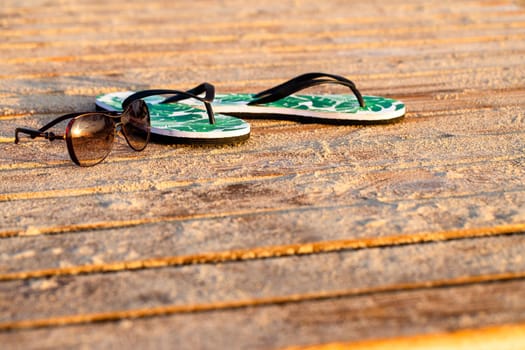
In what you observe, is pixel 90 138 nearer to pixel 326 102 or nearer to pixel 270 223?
pixel 270 223

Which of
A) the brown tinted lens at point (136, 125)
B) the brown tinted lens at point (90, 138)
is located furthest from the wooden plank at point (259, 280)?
the brown tinted lens at point (136, 125)

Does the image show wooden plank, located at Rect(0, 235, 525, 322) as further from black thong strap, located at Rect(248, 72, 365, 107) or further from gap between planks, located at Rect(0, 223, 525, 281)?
black thong strap, located at Rect(248, 72, 365, 107)

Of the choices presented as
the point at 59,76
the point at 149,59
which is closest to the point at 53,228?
the point at 59,76

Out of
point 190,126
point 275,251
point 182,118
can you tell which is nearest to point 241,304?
point 275,251

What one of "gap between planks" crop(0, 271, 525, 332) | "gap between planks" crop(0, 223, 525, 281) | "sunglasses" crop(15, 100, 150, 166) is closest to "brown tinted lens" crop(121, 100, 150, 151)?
"sunglasses" crop(15, 100, 150, 166)

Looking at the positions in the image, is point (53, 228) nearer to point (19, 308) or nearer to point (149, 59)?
point (19, 308)

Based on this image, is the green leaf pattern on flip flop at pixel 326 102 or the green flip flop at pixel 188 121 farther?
the green leaf pattern on flip flop at pixel 326 102

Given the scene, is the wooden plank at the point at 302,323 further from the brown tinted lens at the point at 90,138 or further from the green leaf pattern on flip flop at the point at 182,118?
the green leaf pattern on flip flop at the point at 182,118
